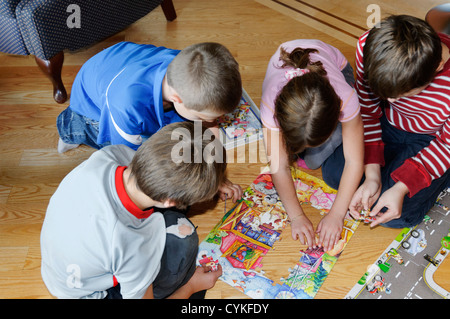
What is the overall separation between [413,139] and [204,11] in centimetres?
108

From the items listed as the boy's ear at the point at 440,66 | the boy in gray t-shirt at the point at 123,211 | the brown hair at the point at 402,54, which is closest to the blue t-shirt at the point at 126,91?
the boy in gray t-shirt at the point at 123,211

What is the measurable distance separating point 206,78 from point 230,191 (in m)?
0.41

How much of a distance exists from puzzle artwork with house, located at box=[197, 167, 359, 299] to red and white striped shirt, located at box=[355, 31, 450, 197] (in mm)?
191

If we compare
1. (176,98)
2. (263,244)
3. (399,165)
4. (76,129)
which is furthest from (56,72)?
(399,165)

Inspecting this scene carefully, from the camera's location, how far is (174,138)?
0.84 meters

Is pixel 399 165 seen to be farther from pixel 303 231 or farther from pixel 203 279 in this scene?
pixel 203 279

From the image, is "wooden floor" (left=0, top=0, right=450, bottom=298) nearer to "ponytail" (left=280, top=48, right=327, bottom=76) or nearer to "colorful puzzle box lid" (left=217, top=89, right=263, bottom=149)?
"colorful puzzle box lid" (left=217, top=89, right=263, bottom=149)

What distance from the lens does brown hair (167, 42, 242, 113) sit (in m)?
0.95

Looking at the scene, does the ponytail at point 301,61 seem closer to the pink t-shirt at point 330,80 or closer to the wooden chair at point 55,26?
the pink t-shirt at point 330,80

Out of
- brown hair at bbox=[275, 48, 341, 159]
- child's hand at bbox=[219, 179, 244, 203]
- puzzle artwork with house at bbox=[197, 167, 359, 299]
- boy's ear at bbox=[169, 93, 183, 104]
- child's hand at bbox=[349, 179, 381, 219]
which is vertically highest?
brown hair at bbox=[275, 48, 341, 159]

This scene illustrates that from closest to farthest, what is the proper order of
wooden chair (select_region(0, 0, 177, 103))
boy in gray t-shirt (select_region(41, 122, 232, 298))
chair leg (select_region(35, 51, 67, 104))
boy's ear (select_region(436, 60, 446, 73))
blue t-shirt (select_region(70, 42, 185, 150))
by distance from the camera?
1. boy in gray t-shirt (select_region(41, 122, 232, 298))
2. boy's ear (select_region(436, 60, 446, 73))
3. blue t-shirt (select_region(70, 42, 185, 150))
4. wooden chair (select_region(0, 0, 177, 103))
5. chair leg (select_region(35, 51, 67, 104))

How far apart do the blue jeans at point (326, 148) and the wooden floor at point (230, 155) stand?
0.07 m

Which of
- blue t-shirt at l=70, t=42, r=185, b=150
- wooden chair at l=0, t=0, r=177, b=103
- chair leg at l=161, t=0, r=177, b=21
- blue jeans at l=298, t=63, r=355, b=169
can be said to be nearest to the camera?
blue t-shirt at l=70, t=42, r=185, b=150


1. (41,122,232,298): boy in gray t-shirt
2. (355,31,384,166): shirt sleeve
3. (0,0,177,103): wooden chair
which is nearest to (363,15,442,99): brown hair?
(355,31,384,166): shirt sleeve
